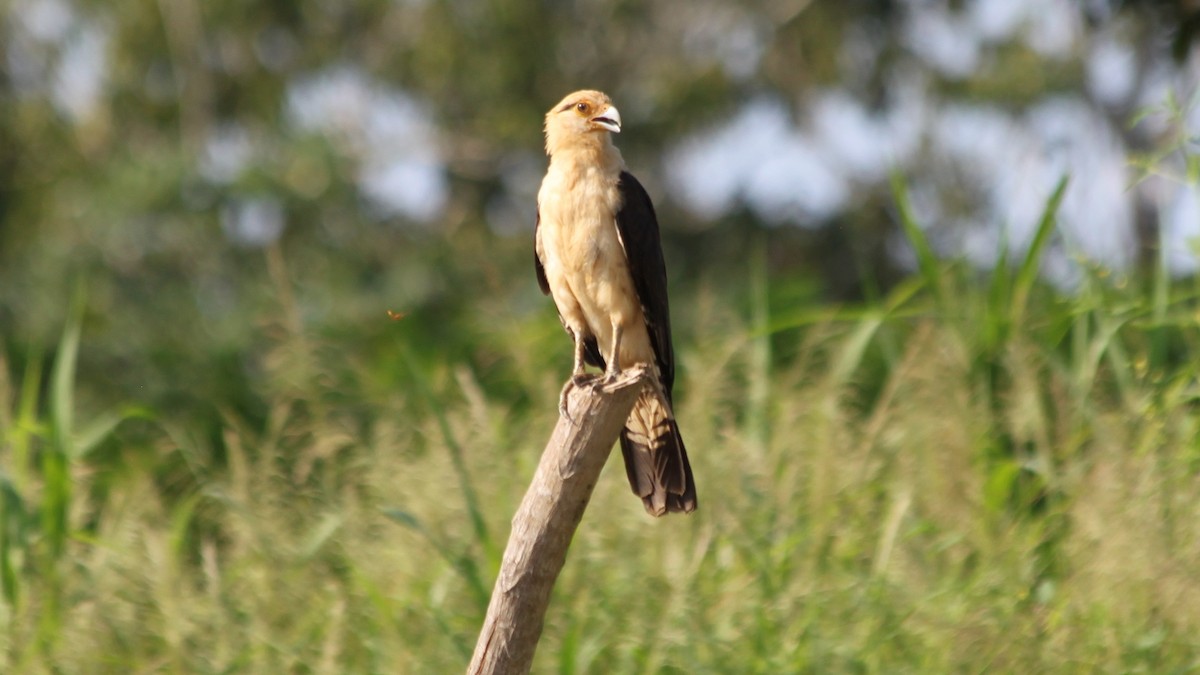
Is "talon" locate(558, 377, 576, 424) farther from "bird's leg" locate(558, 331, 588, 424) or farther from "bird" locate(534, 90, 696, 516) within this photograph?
"bird" locate(534, 90, 696, 516)

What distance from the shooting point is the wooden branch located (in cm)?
326

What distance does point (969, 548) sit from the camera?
15.7ft

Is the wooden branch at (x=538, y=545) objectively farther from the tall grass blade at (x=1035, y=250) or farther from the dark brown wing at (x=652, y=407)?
the tall grass blade at (x=1035, y=250)

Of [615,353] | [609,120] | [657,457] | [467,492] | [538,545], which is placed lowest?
[538,545]

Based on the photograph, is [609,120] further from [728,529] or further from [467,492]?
[728,529]

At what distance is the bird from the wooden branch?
0.60 meters

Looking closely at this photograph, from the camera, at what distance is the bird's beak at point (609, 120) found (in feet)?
13.8

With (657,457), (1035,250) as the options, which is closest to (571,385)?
(657,457)

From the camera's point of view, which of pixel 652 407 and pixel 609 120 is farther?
pixel 609 120

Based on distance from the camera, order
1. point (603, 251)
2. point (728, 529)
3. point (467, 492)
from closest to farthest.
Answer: point (603, 251) → point (467, 492) → point (728, 529)

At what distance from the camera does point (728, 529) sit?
4.62m

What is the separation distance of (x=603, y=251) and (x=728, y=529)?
3.37ft

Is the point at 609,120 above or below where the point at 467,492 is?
above

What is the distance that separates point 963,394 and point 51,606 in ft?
9.89
